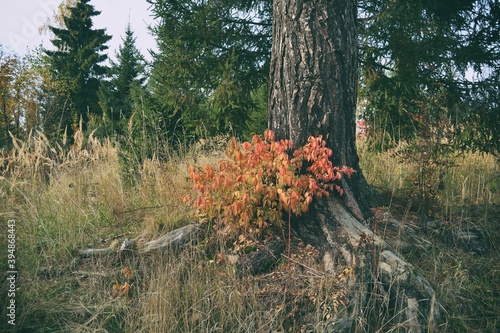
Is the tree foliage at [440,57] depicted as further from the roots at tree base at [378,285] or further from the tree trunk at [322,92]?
the roots at tree base at [378,285]

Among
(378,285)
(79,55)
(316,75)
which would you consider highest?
(79,55)

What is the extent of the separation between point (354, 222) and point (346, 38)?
1733 millimetres

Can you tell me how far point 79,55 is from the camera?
2450 centimetres

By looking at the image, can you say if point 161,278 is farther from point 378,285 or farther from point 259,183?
point 378,285

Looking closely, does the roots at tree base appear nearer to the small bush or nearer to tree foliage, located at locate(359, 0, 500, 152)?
the small bush

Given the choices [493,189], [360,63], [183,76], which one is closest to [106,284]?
[183,76]

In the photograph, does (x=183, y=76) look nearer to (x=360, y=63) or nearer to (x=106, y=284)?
(x=360, y=63)

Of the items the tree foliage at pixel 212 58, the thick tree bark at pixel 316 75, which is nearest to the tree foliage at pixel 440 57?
the tree foliage at pixel 212 58

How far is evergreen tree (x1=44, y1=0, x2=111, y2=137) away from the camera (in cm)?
2394

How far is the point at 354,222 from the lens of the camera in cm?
337

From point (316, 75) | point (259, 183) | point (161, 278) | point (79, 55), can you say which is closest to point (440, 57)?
point (316, 75)

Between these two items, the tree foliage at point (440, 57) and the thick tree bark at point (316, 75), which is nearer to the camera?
the thick tree bark at point (316, 75)

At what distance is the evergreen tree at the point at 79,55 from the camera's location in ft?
78.5

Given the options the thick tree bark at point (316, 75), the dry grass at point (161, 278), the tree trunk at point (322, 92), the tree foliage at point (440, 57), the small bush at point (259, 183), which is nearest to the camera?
the dry grass at point (161, 278)
